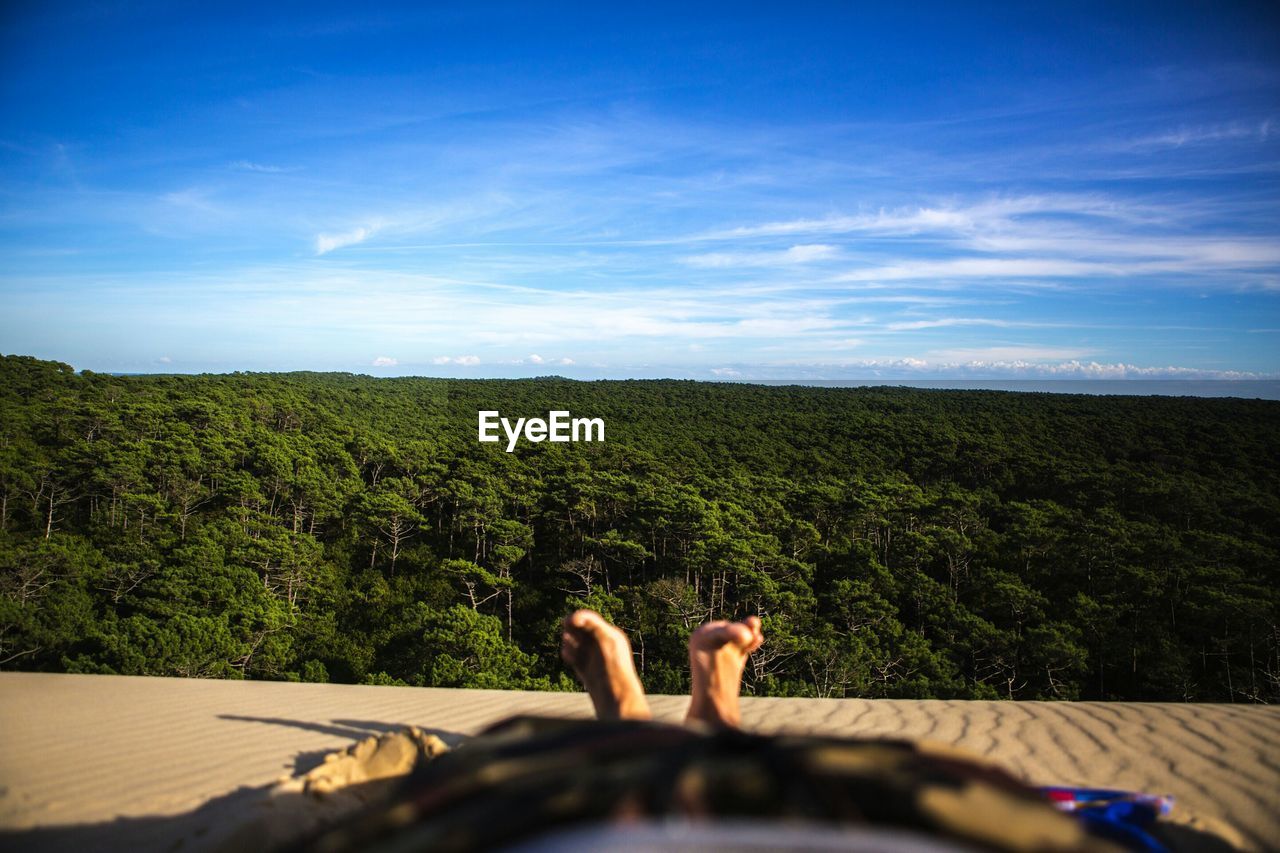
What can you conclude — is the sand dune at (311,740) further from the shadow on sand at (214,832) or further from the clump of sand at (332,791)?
the clump of sand at (332,791)

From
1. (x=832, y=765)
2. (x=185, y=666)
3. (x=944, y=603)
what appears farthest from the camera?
(x=944, y=603)

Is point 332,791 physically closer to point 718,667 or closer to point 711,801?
point 718,667

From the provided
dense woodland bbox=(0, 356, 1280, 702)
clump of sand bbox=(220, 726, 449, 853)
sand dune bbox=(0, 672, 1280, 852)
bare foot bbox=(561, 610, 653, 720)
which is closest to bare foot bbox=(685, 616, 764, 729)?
bare foot bbox=(561, 610, 653, 720)

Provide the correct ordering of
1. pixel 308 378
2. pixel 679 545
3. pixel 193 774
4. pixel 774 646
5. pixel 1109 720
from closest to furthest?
pixel 193 774
pixel 1109 720
pixel 774 646
pixel 679 545
pixel 308 378

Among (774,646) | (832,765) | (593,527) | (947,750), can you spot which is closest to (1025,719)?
(947,750)

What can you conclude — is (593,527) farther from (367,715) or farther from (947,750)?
(947,750)

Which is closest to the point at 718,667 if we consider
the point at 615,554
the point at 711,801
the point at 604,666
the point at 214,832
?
the point at 604,666

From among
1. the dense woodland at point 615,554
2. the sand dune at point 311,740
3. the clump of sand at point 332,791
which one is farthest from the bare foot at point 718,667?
the dense woodland at point 615,554
